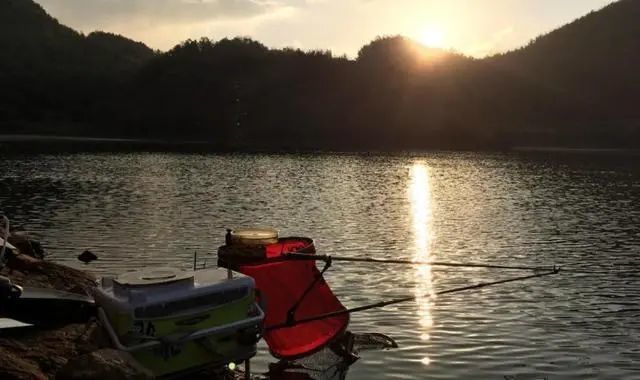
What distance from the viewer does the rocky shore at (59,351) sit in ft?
36.9

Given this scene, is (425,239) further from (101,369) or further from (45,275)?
(101,369)

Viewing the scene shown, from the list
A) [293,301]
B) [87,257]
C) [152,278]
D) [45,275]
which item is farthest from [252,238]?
[87,257]

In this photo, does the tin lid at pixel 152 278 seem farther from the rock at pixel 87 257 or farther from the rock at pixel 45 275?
the rock at pixel 87 257

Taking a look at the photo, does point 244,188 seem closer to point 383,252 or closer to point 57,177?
point 57,177

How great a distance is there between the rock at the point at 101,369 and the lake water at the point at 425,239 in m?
6.55

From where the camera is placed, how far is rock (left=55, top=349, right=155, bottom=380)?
36.4ft

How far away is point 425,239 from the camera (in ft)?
139

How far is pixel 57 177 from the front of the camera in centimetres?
7738

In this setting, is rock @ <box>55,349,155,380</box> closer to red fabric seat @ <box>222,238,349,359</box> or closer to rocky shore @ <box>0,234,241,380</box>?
rocky shore @ <box>0,234,241,380</box>

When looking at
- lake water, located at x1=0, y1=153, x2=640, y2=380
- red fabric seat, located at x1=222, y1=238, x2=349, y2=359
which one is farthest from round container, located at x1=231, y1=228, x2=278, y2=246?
lake water, located at x1=0, y1=153, x2=640, y2=380

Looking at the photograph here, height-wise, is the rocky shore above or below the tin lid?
below

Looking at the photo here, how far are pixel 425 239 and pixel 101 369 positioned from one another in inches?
1304

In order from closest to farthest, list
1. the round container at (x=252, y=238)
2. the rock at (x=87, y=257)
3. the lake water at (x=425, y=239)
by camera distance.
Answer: the round container at (x=252, y=238) → the lake water at (x=425, y=239) → the rock at (x=87, y=257)

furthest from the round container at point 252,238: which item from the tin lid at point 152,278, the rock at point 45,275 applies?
the rock at point 45,275
